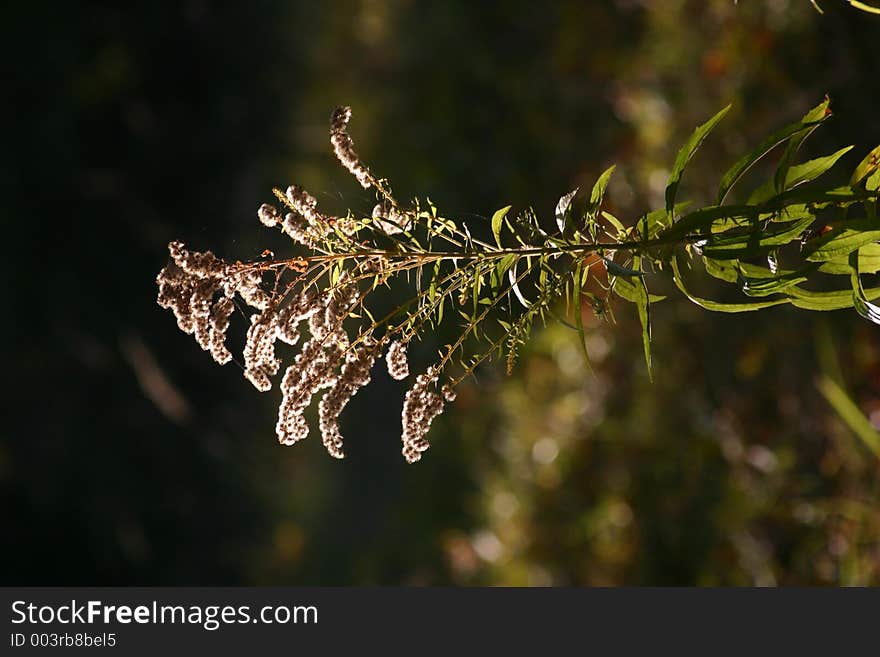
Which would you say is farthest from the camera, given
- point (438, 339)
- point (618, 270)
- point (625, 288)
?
point (438, 339)

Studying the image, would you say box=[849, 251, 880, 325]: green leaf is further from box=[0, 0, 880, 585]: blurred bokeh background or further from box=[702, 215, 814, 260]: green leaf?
box=[0, 0, 880, 585]: blurred bokeh background

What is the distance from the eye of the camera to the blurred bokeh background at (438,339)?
2506 millimetres

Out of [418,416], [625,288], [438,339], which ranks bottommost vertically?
[418,416]

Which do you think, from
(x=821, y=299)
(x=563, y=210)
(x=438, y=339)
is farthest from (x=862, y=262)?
(x=438, y=339)

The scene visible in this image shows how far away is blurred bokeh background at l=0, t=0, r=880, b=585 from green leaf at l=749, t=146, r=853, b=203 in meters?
1.40

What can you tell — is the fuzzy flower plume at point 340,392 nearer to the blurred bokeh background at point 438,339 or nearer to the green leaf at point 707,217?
the green leaf at point 707,217

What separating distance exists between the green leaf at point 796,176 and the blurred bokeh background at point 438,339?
1.40 meters

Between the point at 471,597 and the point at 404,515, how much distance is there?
1879 millimetres

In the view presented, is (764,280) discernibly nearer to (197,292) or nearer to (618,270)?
(618,270)

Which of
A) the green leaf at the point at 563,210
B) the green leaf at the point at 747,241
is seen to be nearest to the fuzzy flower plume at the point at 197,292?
the green leaf at the point at 563,210

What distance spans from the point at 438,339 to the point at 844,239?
6.87 ft

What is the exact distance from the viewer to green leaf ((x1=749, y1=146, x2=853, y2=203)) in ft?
2.86

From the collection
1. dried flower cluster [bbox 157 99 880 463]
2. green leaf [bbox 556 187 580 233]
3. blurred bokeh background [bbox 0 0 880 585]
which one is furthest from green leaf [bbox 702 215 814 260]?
blurred bokeh background [bbox 0 0 880 585]

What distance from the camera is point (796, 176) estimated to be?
90cm
